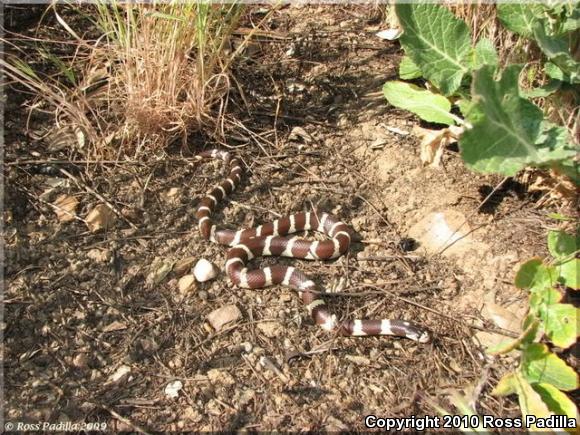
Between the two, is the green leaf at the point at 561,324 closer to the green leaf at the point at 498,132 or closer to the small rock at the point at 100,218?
the green leaf at the point at 498,132

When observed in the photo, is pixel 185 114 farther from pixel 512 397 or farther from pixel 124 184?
pixel 512 397

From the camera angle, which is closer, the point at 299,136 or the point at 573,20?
the point at 573,20

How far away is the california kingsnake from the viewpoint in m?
3.68

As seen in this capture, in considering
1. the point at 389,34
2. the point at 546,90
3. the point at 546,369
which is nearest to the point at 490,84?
the point at 546,90

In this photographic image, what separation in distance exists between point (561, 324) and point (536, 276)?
308 mm

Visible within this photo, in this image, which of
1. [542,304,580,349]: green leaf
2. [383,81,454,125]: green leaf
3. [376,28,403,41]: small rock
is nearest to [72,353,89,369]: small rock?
[542,304,580,349]: green leaf

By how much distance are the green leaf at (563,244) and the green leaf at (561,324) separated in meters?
0.41

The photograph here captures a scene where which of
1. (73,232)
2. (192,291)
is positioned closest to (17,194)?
(73,232)

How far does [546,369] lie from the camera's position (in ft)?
9.99

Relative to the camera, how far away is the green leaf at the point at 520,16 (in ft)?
12.4

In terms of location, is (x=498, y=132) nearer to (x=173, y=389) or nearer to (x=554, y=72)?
(x=554, y=72)

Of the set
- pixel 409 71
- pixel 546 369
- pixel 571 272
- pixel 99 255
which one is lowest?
pixel 99 255

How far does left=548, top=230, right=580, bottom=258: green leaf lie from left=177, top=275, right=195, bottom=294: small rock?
2380mm

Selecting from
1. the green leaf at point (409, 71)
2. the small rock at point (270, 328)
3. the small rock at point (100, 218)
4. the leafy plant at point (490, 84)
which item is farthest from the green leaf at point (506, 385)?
the small rock at point (100, 218)
